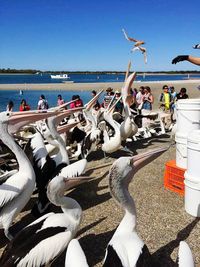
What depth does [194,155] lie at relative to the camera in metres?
3.55

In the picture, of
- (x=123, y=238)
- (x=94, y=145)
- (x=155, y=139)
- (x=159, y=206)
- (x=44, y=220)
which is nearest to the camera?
(x=123, y=238)

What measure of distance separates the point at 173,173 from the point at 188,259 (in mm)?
2191

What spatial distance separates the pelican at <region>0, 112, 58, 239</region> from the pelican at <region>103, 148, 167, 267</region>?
1.07 metres

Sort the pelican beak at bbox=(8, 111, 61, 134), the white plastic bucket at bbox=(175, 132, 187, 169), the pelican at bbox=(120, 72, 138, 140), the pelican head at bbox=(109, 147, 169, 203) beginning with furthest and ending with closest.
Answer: the pelican at bbox=(120, 72, 138, 140), the white plastic bucket at bbox=(175, 132, 187, 169), the pelican beak at bbox=(8, 111, 61, 134), the pelican head at bbox=(109, 147, 169, 203)

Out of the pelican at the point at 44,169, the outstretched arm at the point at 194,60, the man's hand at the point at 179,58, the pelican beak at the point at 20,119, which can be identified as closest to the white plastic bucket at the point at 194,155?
the outstretched arm at the point at 194,60

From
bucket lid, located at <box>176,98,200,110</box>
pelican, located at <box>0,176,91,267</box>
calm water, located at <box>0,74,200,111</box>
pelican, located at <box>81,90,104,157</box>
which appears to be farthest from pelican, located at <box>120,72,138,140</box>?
calm water, located at <box>0,74,200,111</box>

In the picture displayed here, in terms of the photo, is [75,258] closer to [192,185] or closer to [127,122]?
[192,185]

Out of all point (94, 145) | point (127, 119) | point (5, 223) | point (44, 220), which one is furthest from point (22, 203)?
point (127, 119)

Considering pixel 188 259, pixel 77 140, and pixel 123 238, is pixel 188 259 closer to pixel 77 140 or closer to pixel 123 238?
pixel 123 238

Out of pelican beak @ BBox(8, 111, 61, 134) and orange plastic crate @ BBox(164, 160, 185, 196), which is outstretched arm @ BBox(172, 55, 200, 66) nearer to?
orange plastic crate @ BBox(164, 160, 185, 196)

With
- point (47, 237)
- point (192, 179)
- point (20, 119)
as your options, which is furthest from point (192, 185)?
point (20, 119)

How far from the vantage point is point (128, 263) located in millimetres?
2268

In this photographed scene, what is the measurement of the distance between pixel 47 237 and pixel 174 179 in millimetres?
2132

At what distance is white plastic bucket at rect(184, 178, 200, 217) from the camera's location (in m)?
3.60
